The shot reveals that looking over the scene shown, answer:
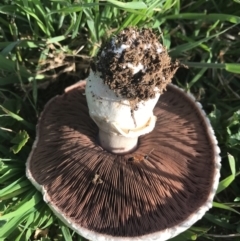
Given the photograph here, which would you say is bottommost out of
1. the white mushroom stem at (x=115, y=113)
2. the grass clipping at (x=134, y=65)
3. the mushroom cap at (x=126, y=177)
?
the mushroom cap at (x=126, y=177)

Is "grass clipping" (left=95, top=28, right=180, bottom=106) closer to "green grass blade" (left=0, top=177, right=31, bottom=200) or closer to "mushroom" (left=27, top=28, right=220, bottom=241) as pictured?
"mushroom" (left=27, top=28, right=220, bottom=241)

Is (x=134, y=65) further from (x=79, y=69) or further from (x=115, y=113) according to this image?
(x=79, y=69)

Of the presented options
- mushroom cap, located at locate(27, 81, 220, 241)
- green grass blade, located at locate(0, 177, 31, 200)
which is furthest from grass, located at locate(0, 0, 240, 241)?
mushroom cap, located at locate(27, 81, 220, 241)

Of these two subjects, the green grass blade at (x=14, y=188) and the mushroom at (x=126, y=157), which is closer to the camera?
the mushroom at (x=126, y=157)

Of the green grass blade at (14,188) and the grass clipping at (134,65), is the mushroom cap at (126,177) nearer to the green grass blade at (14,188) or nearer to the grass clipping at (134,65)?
the green grass blade at (14,188)

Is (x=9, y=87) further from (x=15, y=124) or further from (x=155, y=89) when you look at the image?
(x=155, y=89)

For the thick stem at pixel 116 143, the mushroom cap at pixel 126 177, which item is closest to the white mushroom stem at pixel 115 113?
the thick stem at pixel 116 143
